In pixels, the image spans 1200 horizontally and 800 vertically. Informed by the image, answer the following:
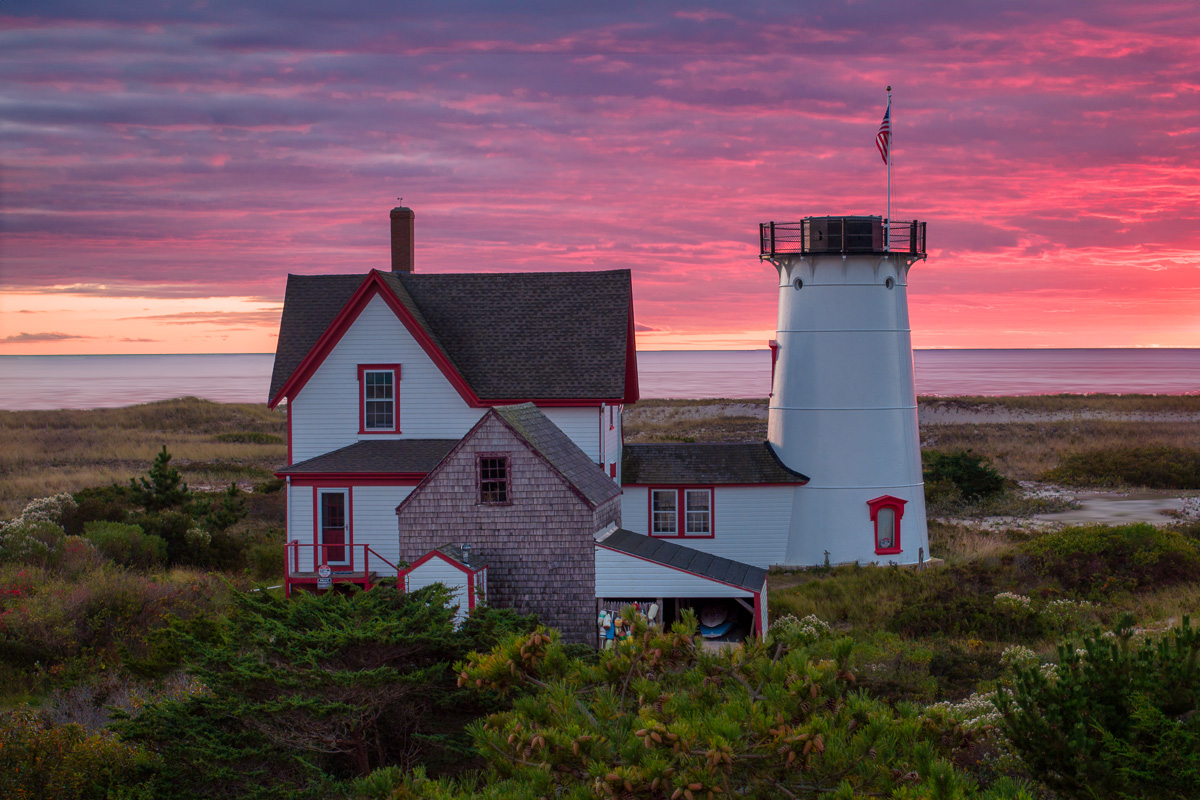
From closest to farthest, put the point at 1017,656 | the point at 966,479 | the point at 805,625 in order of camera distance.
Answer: the point at 1017,656, the point at 805,625, the point at 966,479

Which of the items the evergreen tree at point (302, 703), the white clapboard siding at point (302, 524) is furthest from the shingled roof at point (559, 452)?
the white clapboard siding at point (302, 524)

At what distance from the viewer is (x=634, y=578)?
19047mm

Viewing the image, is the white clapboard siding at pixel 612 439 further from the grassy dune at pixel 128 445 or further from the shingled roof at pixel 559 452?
the grassy dune at pixel 128 445

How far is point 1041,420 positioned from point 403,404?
7057 centimetres

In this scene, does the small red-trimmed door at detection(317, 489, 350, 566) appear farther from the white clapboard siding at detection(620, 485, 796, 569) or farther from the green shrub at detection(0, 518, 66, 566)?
the white clapboard siding at detection(620, 485, 796, 569)

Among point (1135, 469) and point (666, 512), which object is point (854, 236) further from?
point (1135, 469)

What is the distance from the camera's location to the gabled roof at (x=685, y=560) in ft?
63.0

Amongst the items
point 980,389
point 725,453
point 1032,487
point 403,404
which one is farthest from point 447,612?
point 980,389

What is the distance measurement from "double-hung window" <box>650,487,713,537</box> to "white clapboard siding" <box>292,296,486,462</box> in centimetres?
606

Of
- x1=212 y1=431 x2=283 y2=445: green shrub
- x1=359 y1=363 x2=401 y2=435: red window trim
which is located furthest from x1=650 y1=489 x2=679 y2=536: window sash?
x1=212 y1=431 x2=283 y2=445: green shrub

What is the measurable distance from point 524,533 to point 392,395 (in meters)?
6.98

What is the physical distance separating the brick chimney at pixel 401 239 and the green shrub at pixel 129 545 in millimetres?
9857

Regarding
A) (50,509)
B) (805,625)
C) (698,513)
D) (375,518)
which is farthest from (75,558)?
(805,625)

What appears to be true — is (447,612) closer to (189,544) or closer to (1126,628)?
(1126,628)
